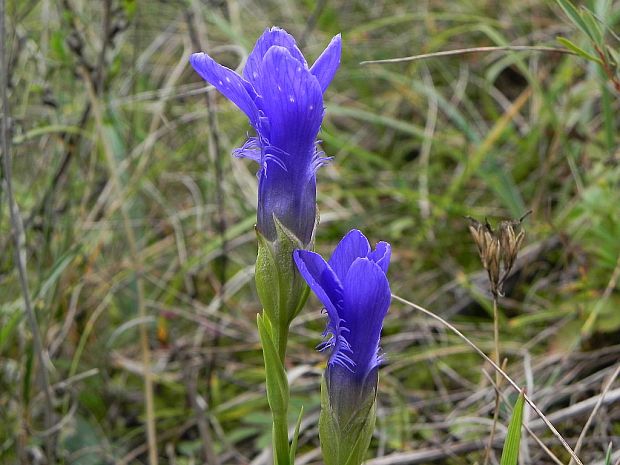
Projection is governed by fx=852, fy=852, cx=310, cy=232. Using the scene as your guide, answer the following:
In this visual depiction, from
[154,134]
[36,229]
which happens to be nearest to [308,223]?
[36,229]

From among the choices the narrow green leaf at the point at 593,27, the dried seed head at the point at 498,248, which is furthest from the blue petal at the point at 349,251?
the narrow green leaf at the point at 593,27

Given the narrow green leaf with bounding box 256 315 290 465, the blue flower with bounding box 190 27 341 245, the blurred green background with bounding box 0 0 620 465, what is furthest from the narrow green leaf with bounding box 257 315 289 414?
the blurred green background with bounding box 0 0 620 465

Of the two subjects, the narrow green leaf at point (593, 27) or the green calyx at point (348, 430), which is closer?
the green calyx at point (348, 430)

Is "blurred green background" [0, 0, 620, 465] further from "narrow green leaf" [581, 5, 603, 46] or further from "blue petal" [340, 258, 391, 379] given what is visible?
"blue petal" [340, 258, 391, 379]

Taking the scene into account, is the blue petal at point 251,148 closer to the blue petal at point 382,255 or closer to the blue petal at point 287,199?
the blue petal at point 287,199

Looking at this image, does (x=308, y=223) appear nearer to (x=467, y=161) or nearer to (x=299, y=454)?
(x=299, y=454)

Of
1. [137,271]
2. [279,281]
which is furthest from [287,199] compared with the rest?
[137,271]

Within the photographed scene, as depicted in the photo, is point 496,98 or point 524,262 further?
point 496,98
